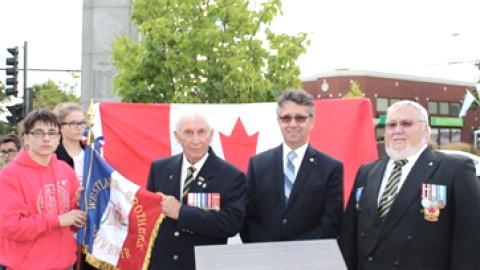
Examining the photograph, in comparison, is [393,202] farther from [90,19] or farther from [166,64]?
[90,19]

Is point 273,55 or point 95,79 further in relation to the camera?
point 95,79

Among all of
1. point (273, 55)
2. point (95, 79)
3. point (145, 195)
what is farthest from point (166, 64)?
point (95, 79)

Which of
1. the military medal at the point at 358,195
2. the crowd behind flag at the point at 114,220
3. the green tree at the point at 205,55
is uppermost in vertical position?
the green tree at the point at 205,55

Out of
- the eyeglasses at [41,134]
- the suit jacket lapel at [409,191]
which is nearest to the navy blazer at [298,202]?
the suit jacket lapel at [409,191]

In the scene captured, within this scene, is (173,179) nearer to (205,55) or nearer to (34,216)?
(34,216)

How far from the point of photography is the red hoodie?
377 centimetres

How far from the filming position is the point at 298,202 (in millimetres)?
3936

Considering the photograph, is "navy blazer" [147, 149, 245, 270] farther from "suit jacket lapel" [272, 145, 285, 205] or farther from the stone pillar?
the stone pillar

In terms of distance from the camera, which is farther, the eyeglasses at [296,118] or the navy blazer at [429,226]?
the eyeglasses at [296,118]

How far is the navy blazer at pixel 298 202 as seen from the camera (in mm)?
3922

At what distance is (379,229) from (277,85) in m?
3.07

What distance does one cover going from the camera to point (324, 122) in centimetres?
567

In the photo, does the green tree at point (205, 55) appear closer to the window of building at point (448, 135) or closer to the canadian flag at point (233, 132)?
the canadian flag at point (233, 132)

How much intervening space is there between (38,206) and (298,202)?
1.72 m
